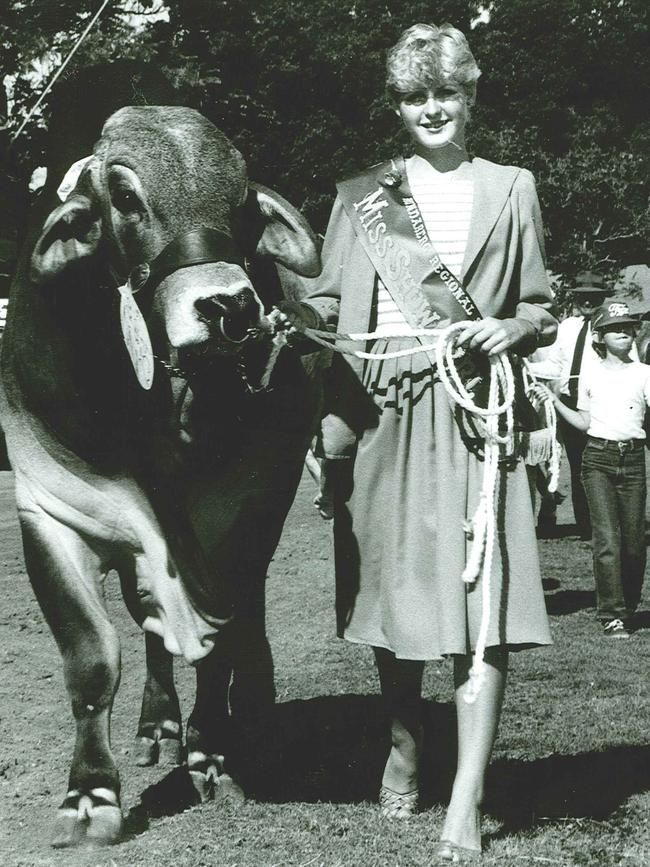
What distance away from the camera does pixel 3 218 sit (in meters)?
5.79

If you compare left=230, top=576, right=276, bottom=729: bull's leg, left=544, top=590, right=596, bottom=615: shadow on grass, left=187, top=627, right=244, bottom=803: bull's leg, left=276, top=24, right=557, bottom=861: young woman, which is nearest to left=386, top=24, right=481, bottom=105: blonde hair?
left=276, top=24, right=557, bottom=861: young woman

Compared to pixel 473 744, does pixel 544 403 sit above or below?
above

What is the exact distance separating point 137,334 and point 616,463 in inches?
203

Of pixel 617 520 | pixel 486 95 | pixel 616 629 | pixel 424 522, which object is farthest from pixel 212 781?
pixel 486 95

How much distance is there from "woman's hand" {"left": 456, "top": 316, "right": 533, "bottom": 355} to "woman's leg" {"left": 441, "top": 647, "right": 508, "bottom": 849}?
0.88 meters

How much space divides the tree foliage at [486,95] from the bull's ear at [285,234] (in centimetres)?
514

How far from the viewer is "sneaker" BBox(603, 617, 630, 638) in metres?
7.85

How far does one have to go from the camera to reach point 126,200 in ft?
13.2

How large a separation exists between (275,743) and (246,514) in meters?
0.95

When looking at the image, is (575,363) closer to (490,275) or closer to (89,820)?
(490,275)

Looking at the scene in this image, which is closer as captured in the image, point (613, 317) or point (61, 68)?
point (61, 68)

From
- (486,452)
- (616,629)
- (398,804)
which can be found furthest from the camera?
(616,629)

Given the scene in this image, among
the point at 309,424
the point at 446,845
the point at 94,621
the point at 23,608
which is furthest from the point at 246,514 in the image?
the point at 23,608

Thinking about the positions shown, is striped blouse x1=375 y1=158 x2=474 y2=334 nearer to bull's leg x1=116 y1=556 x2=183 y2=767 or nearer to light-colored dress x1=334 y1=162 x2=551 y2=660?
light-colored dress x1=334 y1=162 x2=551 y2=660
